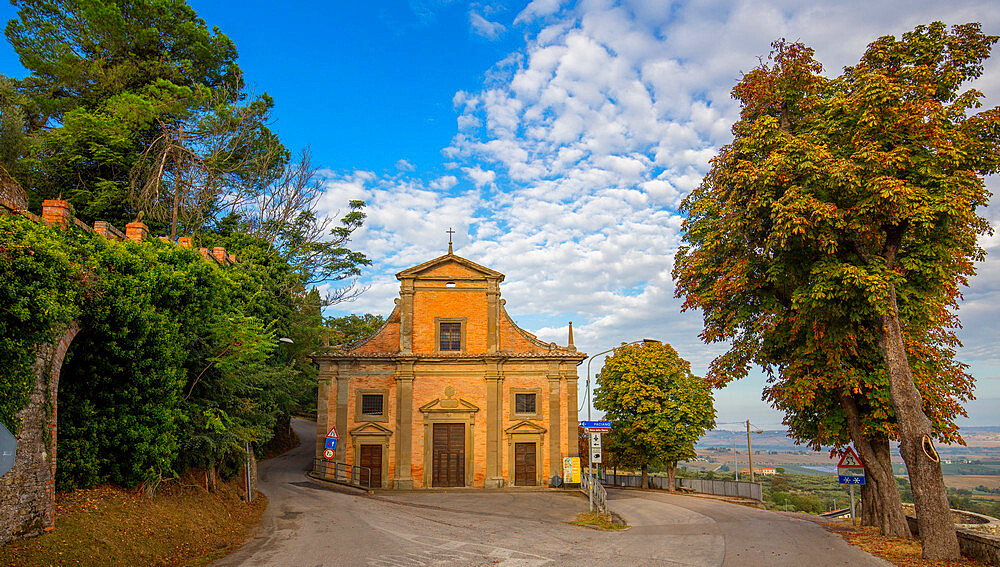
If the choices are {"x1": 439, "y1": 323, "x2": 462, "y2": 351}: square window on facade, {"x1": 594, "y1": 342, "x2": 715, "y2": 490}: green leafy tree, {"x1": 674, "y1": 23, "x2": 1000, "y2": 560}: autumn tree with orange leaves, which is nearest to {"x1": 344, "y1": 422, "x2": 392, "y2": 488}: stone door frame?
{"x1": 439, "y1": 323, "x2": 462, "y2": 351}: square window on facade

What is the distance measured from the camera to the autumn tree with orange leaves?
13.1m

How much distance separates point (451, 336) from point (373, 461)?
794 cm

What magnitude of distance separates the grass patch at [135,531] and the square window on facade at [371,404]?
1484cm

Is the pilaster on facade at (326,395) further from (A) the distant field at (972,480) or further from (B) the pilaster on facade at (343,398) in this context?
(A) the distant field at (972,480)

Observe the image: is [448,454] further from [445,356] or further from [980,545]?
[980,545]

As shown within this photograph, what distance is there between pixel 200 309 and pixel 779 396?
54.6ft

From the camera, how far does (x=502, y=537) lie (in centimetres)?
1552

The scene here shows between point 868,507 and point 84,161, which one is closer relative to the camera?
point 868,507

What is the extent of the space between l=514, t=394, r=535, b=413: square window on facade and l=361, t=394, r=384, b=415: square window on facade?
746 cm

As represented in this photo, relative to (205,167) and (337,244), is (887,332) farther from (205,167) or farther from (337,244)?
(337,244)

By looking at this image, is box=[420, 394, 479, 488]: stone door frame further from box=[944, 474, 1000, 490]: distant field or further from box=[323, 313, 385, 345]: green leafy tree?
box=[944, 474, 1000, 490]: distant field

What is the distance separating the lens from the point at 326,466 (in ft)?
96.6

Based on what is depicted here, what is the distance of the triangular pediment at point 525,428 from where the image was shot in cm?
3080

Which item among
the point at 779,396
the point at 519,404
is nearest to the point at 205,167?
the point at 519,404
